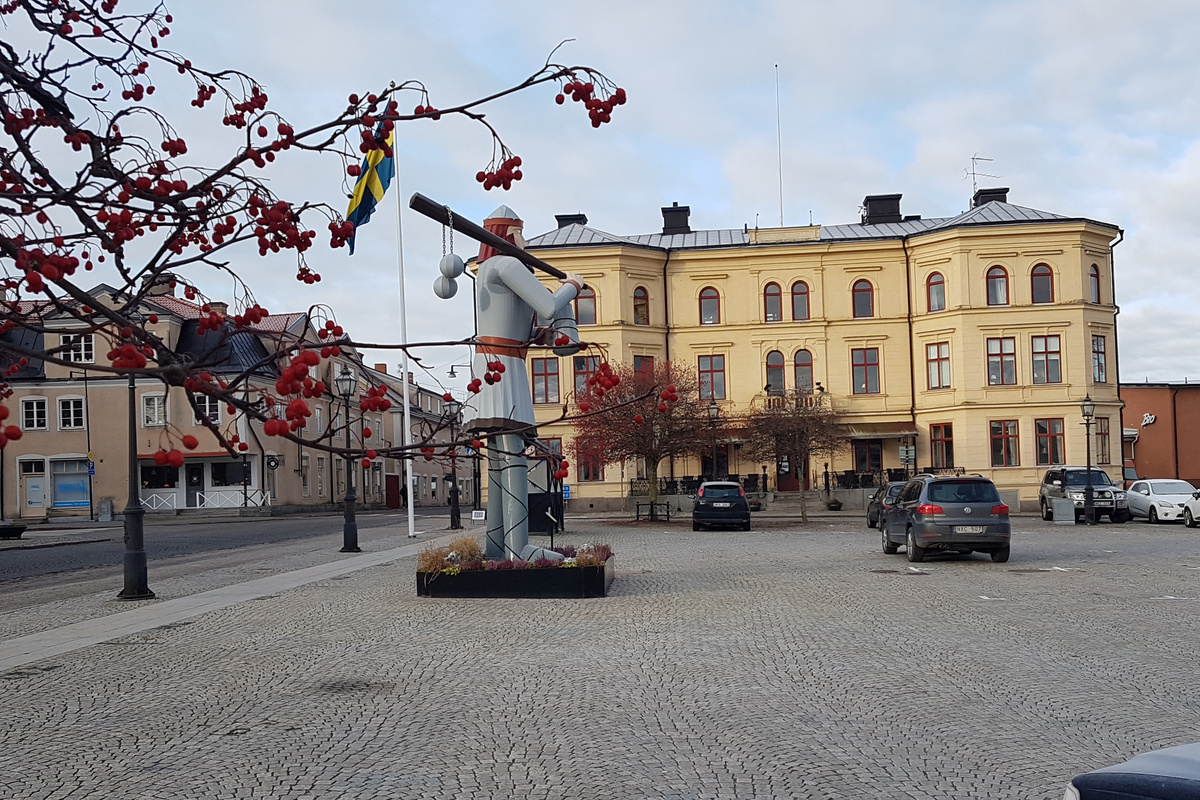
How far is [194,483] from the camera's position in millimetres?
59281

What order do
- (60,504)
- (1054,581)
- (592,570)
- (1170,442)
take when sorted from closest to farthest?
1. (592,570)
2. (1054,581)
3. (60,504)
4. (1170,442)

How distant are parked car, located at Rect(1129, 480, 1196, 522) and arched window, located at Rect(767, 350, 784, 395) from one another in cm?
1816

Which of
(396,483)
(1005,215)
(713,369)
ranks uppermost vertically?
(1005,215)

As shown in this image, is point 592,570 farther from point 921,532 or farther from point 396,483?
point 396,483

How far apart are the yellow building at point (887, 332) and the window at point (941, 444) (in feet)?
0.21

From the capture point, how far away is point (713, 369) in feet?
176

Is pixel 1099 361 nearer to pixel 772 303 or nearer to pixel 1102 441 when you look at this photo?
pixel 1102 441

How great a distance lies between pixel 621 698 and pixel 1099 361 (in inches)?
1902

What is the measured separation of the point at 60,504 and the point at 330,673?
54.1m

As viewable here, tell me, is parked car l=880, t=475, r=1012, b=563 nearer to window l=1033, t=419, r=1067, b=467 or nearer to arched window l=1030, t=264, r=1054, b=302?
window l=1033, t=419, r=1067, b=467

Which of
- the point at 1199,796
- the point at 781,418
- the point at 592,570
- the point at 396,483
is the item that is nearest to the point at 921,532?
the point at 592,570

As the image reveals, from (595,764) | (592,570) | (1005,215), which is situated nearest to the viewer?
(595,764)

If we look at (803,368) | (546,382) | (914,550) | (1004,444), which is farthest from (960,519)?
(546,382)

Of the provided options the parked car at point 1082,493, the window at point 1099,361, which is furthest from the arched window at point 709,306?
the parked car at point 1082,493
